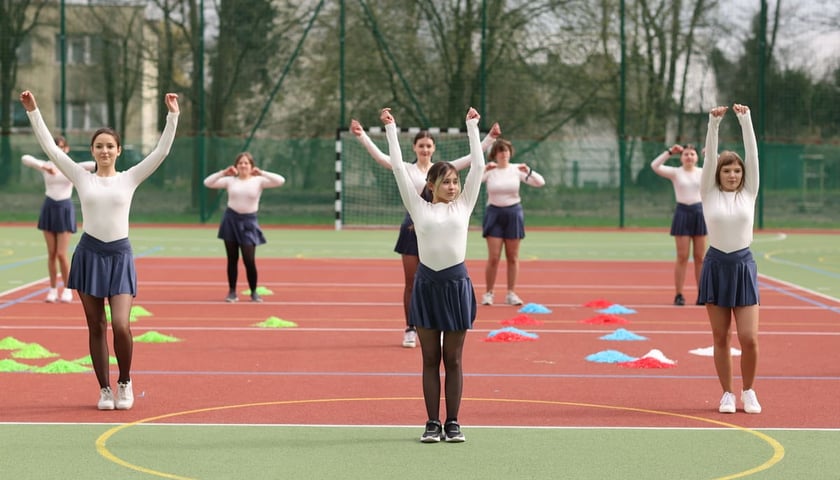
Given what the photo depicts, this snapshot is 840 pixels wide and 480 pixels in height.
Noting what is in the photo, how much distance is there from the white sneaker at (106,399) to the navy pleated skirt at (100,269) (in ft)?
1.96

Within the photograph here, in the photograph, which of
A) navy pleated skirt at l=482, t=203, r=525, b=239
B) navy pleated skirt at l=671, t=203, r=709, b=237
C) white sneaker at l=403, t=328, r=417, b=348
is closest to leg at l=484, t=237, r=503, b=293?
navy pleated skirt at l=482, t=203, r=525, b=239

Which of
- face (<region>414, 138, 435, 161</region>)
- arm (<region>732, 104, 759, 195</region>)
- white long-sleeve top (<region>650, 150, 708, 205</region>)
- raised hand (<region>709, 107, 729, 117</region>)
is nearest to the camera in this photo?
raised hand (<region>709, 107, 729, 117</region>)

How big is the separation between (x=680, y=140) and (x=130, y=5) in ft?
45.4

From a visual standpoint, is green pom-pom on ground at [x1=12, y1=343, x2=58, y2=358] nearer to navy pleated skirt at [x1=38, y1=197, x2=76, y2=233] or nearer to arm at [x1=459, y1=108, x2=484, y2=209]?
navy pleated skirt at [x1=38, y1=197, x2=76, y2=233]

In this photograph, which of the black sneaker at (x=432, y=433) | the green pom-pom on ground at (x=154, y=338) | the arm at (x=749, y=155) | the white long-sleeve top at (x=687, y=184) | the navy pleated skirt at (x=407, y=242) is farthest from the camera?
the white long-sleeve top at (x=687, y=184)

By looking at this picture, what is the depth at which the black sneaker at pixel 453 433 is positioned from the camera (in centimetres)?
743

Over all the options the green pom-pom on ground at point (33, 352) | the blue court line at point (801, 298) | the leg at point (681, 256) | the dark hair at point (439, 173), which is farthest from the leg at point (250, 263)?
the dark hair at point (439, 173)

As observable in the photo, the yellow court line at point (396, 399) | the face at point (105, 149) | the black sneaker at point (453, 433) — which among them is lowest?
the yellow court line at point (396, 399)

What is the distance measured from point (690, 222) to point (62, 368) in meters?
7.57

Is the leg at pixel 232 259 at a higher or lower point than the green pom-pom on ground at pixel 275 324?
higher

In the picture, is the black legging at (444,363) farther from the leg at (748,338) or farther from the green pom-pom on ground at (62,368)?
the green pom-pom on ground at (62,368)

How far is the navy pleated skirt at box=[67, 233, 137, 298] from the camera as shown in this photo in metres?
8.40

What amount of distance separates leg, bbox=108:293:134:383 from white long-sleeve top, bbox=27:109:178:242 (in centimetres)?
38

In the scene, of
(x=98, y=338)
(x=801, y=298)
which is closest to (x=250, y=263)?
(x=801, y=298)
